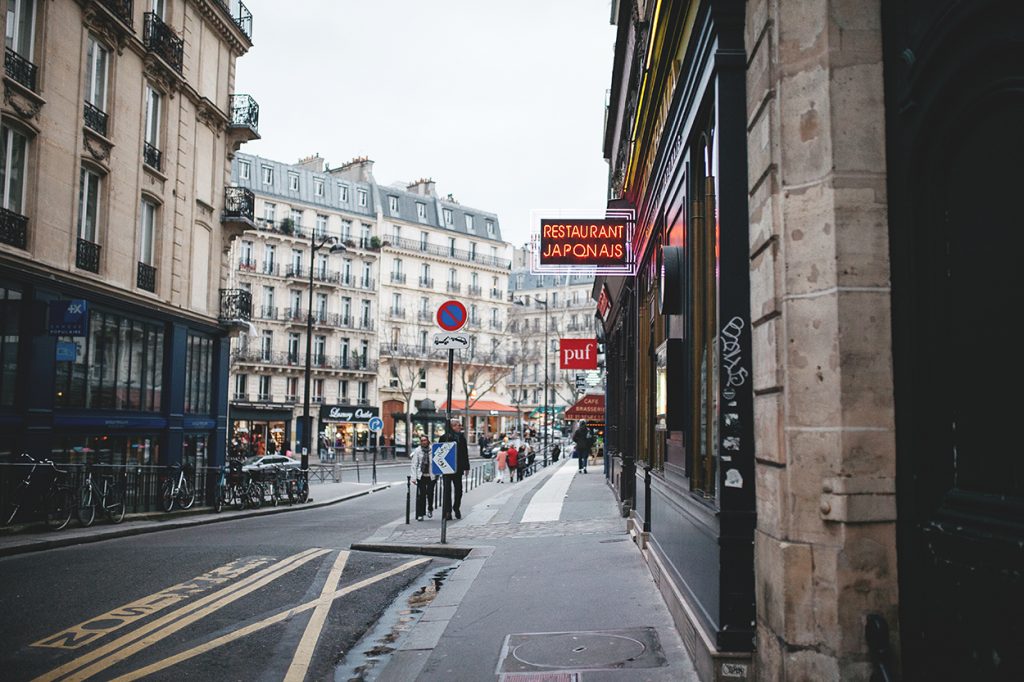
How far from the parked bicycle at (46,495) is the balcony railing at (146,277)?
6236mm

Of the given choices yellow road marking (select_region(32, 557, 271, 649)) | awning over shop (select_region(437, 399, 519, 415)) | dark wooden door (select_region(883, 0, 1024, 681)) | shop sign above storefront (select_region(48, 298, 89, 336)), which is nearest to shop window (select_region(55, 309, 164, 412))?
shop sign above storefront (select_region(48, 298, 89, 336))

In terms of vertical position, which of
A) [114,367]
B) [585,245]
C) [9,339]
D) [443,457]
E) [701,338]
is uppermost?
[585,245]

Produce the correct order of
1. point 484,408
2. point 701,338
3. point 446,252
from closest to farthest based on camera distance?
point 701,338, point 484,408, point 446,252

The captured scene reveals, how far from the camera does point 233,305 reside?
976 inches

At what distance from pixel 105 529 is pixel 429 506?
6.15m

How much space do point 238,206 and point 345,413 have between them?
40.2 meters

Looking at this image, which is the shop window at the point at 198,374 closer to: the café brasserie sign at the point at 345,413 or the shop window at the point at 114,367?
the shop window at the point at 114,367

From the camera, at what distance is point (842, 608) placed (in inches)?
166

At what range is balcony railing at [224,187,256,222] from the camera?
25031mm

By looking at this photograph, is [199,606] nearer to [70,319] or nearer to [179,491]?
[70,319]

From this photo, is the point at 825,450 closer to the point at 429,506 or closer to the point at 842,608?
the point at 842,608

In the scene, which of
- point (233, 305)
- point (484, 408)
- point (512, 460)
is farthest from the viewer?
point (484, 408)

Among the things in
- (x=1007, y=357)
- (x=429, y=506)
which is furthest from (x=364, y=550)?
(x=1007, y=357)

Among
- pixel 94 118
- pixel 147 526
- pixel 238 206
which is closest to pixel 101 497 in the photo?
pixel 147 526
